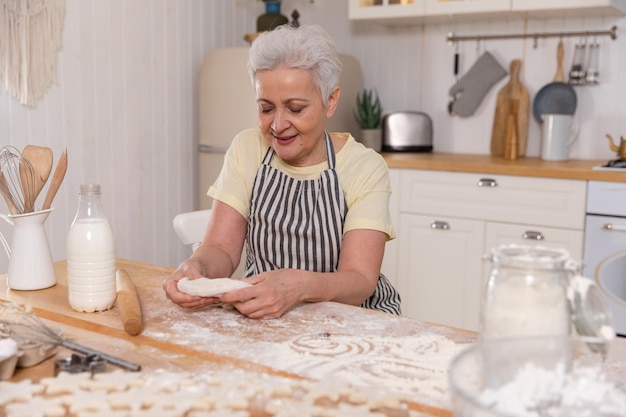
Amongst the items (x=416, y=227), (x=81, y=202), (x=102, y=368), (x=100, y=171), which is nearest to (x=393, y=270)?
(x=416, y=227)

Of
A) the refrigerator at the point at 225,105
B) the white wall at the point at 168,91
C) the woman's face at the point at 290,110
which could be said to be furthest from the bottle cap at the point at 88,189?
the refrigerator at the point at 225,105

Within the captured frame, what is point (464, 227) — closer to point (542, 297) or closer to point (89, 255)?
point (89, 255)

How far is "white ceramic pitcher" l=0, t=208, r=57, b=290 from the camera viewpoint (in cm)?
142

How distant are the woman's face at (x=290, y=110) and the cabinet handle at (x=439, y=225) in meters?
1.34

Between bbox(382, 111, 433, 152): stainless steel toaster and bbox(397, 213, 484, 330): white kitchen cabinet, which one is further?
bbox(382, 111, 433, 152): stainless steel toaster

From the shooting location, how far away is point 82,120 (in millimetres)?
2807

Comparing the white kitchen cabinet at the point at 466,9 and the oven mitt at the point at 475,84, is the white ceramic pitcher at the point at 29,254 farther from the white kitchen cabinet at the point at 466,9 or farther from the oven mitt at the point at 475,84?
the oven mitt at the point at 475,84

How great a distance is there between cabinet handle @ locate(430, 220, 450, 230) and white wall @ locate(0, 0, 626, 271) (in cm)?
67

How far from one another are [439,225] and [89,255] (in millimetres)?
1914

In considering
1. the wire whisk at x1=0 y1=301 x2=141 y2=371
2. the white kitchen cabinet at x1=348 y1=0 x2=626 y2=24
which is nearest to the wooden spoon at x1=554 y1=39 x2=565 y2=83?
the white kitchen cabinet at x1=348 y1=0 x2=626 y2=24

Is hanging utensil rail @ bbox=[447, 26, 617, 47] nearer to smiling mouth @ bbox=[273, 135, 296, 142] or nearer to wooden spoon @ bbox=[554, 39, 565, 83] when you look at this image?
wooden spoon @ bbox=[554, 39, 565, 83]

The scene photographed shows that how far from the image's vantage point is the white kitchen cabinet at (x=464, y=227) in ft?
8.86

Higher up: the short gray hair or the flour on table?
the short gray hair

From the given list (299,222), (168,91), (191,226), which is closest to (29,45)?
(168,91)
